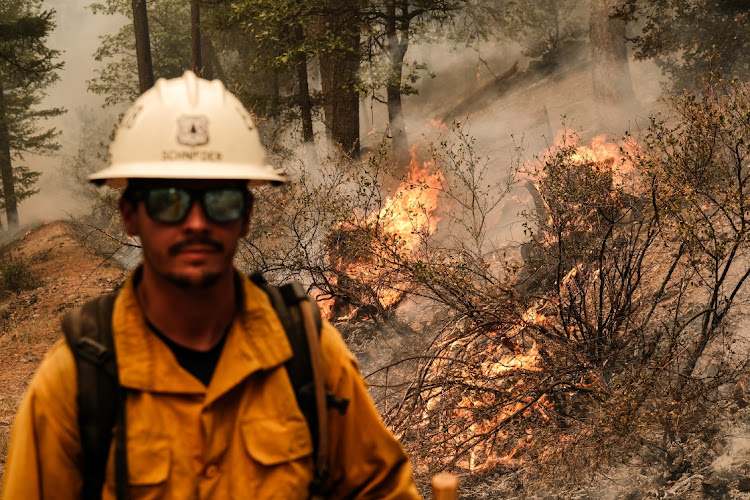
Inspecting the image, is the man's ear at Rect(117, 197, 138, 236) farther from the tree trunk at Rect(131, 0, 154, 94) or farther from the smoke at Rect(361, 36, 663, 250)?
the tree trunk at Rect(131, 0, 154, 94)

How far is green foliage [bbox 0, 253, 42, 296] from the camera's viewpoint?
17.1 meters

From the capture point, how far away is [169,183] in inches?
71.5

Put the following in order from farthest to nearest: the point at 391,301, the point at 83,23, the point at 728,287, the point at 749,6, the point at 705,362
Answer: the point at 83,23, the point at 749,6, the point at 391,301, the point at 728,287, the point at 705,362

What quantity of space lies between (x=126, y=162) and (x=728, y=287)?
7.38m

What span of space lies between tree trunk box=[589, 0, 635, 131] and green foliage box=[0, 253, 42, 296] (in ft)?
43.3

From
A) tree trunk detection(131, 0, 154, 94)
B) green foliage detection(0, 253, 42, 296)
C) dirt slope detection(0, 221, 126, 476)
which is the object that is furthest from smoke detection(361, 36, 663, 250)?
green foliage detection(0, 253, 42, 296)

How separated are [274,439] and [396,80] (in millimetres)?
14825

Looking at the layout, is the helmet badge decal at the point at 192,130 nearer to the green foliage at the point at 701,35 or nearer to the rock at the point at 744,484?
the rock at the point at 744,484

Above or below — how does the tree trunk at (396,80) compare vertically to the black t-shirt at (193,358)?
above

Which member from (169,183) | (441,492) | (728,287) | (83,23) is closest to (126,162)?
(169,183)

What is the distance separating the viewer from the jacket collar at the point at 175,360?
5.60 ft

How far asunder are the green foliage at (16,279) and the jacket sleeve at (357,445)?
16833mm

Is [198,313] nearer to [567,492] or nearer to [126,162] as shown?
[126,162]

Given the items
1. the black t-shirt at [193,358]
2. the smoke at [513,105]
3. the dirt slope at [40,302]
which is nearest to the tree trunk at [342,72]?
the smoke at [513,105]
